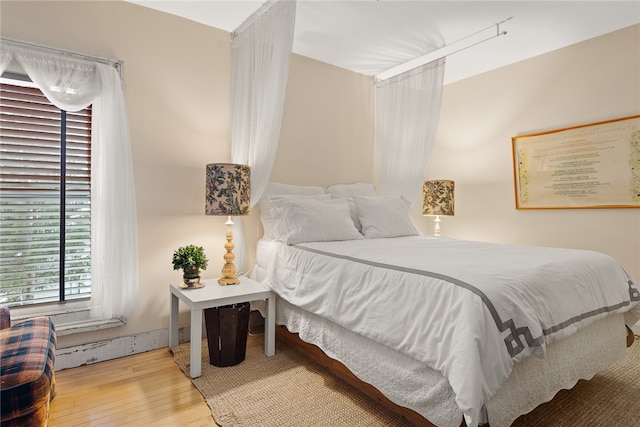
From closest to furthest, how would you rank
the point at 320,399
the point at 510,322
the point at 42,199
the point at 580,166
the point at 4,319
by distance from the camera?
1. the point at 510,322
2. the point at 4,319
3. the point at 320,399
4. the point at 42,199
5. the point at 580,166

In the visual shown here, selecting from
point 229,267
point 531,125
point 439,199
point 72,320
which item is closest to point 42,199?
point 72,320

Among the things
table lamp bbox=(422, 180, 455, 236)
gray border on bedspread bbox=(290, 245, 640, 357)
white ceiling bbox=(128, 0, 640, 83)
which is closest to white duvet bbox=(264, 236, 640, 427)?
gray border on bedspread bbox=(290, 245, 640, 357)

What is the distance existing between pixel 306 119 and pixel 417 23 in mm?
1265

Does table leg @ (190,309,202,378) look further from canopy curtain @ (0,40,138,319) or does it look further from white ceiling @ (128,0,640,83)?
white ceiling @ (128,0,640,83)

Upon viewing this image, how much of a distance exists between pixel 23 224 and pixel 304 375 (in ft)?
6.58

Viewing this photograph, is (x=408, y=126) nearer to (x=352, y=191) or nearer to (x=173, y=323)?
(x=352, y=191)

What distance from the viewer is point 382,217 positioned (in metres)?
3.07

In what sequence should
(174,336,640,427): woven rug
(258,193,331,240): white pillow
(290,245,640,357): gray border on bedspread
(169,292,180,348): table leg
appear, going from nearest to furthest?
(290,245,640,357): gray border on bedspread → (174,336,640,427): woven rug → (169,292,180,348): table leg → (258,193,331,240): white pillow

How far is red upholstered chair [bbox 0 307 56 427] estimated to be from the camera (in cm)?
123

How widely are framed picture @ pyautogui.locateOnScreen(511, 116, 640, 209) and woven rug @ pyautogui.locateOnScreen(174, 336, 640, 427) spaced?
144 centimetres

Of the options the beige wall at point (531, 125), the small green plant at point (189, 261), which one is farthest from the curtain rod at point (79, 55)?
the beige wall at point (531, 125)

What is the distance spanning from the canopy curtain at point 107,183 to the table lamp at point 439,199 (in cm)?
288

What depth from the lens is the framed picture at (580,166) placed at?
2977mm

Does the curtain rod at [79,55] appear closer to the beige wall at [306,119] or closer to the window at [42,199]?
the beige wall at [306,119]
